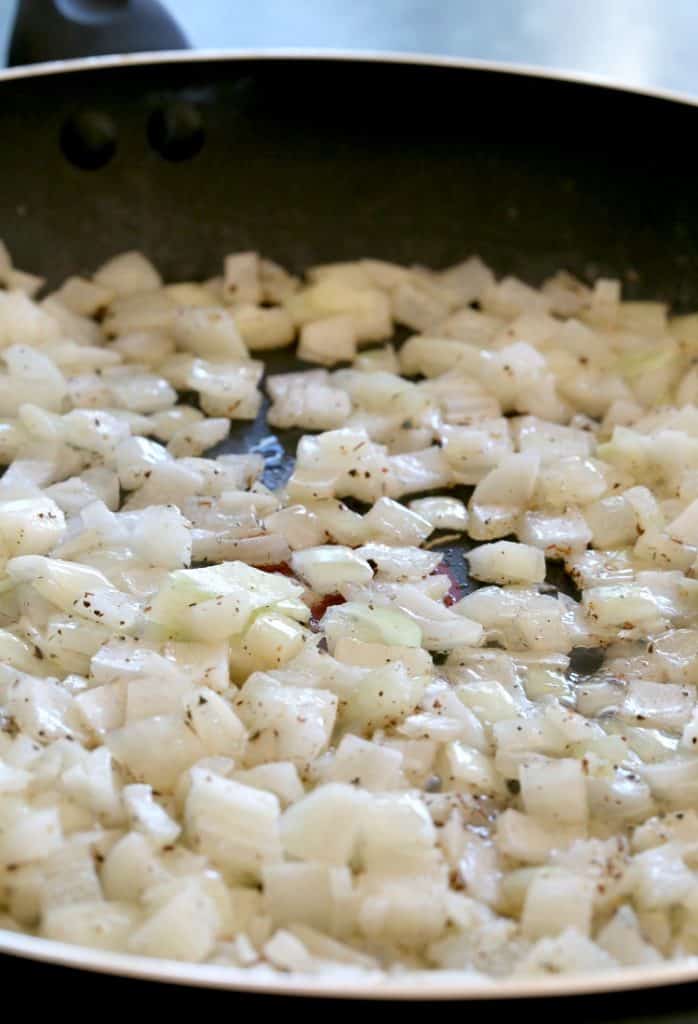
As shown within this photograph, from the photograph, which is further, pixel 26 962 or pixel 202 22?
pixel 202 22

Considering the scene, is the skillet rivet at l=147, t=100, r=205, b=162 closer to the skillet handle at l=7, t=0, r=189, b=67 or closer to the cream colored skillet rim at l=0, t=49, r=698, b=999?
the skillet handle at l=7, t=0, r=189, b=67

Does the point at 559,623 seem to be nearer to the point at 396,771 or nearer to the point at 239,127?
the point at 396,771

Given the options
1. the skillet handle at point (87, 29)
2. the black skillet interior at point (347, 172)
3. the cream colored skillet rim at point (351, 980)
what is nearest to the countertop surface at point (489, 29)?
the skillet handle at point (87, 29)

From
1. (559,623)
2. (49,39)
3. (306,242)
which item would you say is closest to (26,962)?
(559,623)

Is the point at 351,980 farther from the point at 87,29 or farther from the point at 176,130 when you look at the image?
the point at 87,29

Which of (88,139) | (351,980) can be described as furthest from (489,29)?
(351,980)

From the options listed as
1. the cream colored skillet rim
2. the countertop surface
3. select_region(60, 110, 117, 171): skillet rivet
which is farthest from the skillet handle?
the cream colored skillet rim

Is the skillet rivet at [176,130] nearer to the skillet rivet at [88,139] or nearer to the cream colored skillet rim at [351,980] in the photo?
the skillet rivet at [88,139]
